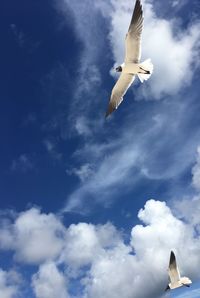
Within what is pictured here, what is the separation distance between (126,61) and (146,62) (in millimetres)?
1178

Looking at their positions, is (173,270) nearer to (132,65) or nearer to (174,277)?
(174,277)

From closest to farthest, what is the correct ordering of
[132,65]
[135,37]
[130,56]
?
1. [135,37]
2. [130,56]
3. [132,65]

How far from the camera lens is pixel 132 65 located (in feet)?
104

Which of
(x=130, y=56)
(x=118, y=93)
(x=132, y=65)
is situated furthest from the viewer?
(x=118, y=93)

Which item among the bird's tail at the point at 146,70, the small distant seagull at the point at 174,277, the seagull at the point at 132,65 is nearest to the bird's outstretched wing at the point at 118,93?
the seagull at the point at 132,65

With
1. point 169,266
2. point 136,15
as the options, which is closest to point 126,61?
point 136,15

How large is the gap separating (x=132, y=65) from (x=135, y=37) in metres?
2.28

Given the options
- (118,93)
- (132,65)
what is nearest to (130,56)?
(132,65)

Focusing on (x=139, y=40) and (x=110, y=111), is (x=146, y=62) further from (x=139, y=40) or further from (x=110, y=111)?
(x=110, y=111)

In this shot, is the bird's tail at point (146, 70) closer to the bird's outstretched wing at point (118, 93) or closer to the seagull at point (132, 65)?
the seagull at point (132, 65)

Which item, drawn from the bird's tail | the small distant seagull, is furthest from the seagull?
the small distant seagull

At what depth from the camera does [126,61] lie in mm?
31422

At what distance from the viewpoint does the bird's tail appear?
31.2 metres

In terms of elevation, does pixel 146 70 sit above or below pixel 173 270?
above
